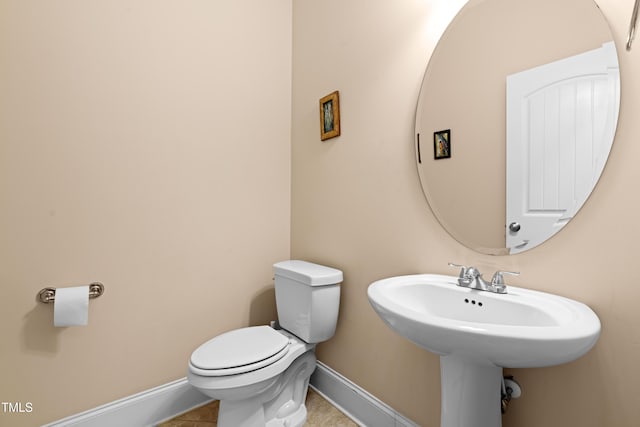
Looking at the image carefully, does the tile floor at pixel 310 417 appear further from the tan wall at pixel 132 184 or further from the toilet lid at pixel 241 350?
the toilet lid at pixel 241 350

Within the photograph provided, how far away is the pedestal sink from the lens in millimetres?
614

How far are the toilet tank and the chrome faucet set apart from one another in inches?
24.9

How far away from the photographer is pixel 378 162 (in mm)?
1360

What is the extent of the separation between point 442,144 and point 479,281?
1.72 ft

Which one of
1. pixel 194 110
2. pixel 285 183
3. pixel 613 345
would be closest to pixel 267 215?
pixel 285 183

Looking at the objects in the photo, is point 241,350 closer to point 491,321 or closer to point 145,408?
point 145,408

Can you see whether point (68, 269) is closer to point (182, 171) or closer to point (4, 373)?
point (4, 373)

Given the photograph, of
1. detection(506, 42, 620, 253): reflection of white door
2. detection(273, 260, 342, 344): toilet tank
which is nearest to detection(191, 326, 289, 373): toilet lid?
detection(273, 260, 342, 344): toilet tank

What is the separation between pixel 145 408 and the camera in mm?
1424

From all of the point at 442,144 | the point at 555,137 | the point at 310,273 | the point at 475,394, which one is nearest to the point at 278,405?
the point at 310,273

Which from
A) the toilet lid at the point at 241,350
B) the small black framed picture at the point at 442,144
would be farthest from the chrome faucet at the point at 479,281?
the toilet lid at the point at 241,350

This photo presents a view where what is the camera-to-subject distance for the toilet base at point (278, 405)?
1.23m

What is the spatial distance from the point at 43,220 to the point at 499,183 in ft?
5.86

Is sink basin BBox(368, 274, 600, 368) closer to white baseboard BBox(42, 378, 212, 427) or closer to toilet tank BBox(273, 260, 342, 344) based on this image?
toilet tank BBox(273, 260, 342, 344)
